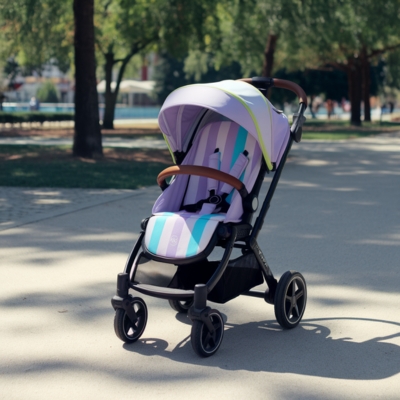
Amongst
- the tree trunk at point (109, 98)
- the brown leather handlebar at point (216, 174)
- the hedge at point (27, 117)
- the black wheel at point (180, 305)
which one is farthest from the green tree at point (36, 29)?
the brown leather handlebar at point (216, 174)

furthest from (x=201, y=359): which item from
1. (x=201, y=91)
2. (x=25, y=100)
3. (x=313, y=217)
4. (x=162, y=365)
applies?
(x=25, y=100)

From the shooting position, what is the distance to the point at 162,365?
14.1 feet

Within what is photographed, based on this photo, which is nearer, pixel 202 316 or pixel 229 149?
pixel 202 316

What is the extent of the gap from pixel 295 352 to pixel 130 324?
3.36ft

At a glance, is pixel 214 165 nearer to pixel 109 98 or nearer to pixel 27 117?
pixel 109 98

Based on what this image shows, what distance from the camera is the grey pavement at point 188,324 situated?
13.1 ft

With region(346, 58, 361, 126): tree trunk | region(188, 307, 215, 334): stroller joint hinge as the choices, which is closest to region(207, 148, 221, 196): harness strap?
region(188, 307, 215, 334): stroller joint hinge

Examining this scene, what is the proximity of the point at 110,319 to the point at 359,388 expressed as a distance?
1877 mm

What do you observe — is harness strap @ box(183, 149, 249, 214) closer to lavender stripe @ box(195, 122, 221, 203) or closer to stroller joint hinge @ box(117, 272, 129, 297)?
lavender stripe @ box(195, 122, 221, 203)

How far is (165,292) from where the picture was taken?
14.9 ft

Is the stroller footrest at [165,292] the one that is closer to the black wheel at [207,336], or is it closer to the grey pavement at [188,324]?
the black wheel at [207,336]

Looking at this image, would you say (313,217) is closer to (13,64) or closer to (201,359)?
(201,359)

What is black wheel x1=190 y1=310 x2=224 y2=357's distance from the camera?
4352mm

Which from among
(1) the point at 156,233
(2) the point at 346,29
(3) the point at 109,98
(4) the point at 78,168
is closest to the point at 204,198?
(1) the point at 156,233
